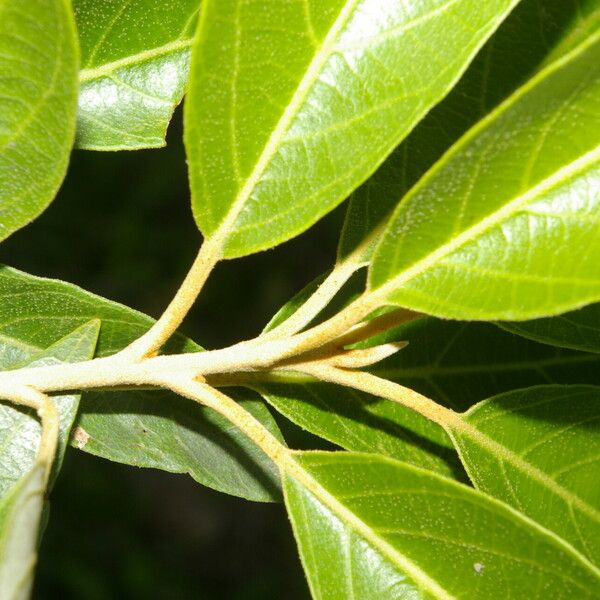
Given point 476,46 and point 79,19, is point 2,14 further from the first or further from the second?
point 476,46

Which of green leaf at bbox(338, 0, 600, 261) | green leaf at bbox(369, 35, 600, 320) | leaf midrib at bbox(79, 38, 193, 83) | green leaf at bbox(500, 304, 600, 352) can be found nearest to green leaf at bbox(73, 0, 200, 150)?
leaf midrib at bbox(79, 38, 193, 83)

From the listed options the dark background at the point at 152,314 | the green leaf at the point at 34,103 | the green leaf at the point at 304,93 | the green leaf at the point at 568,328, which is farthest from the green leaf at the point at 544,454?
the dark background at the point at 152,314

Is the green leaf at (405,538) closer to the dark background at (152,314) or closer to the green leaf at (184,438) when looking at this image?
the green leaf at (184,438)

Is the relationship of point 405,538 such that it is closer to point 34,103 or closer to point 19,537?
point 19,537

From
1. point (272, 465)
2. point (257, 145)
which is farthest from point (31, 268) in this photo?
point (257, 145)

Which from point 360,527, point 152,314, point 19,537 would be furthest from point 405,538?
point 152,314
